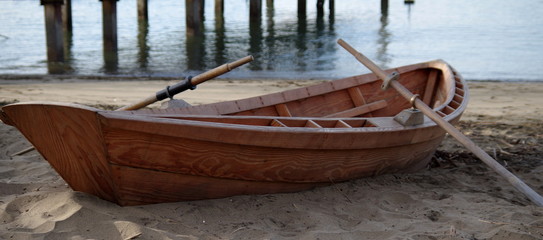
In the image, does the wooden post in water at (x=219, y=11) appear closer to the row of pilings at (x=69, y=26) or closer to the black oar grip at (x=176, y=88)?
the row of pilings at (x=69, y=26)

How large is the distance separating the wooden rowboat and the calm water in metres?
8.68

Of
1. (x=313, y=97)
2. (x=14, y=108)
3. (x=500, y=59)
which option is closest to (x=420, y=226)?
(x=313, y=97)

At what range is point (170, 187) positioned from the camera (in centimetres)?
421

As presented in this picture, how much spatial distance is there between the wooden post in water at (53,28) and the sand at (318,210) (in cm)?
715

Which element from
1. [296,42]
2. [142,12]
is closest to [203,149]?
→ [296,42]

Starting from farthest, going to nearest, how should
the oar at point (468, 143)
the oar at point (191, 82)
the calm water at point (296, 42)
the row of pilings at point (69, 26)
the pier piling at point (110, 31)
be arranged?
the pier piling at point (110, 31) → the calm water at point (296, 42) → the row of pilings at point (69, 26) → the oar at point (191, 82) → the oar at point (468, 143)

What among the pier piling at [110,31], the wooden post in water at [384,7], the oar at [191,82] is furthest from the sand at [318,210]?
the wooden post in water at [384,7]

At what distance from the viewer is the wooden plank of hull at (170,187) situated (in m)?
4.04

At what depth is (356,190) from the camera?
4.82 metres

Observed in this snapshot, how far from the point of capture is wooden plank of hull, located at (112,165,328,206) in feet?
13.3

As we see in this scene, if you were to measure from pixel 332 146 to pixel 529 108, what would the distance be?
546cm

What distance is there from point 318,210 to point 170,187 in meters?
1.06

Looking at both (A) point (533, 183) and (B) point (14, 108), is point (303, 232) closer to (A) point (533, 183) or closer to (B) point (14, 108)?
(B) point (14, 108)

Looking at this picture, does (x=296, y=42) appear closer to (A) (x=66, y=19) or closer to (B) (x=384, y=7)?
(A) (x=66, y=19)
